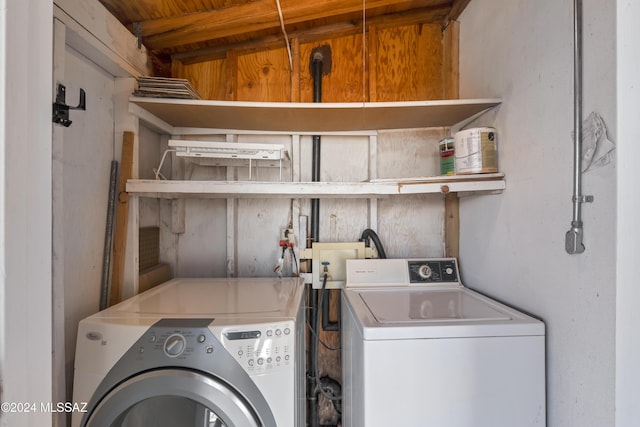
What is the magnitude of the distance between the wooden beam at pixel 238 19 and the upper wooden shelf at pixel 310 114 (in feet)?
1.35

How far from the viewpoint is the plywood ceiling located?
139cm

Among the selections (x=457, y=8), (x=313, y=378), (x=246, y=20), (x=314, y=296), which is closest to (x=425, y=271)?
(x=314, y=296)

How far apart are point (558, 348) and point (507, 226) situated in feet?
1.49

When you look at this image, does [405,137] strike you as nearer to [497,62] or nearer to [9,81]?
[497,62]

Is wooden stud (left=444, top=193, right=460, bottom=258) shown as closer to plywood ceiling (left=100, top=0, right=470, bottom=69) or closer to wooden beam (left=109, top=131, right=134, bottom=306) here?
plywood ceiling (left=100, top=0, right=470, bottom=69)

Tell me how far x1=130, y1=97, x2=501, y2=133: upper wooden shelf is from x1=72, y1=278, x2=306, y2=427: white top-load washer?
89 cm

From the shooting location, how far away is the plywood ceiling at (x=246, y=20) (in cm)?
139

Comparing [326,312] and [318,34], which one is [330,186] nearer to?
[326,312]

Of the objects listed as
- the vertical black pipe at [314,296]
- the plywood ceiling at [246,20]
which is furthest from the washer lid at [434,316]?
the plywood ceiling at [246,20]

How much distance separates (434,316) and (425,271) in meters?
0.48

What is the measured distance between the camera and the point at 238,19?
4.73ft

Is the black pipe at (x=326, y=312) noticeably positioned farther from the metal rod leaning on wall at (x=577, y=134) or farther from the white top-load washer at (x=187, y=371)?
the metal rod leaning on wall at (x=577, y=134)

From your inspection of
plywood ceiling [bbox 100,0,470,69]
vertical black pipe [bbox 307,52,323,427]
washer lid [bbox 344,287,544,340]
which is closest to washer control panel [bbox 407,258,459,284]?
washer lid [bbox 344,287,544,340]

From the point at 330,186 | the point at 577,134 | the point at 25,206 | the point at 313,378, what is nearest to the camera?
the point at 25,206
